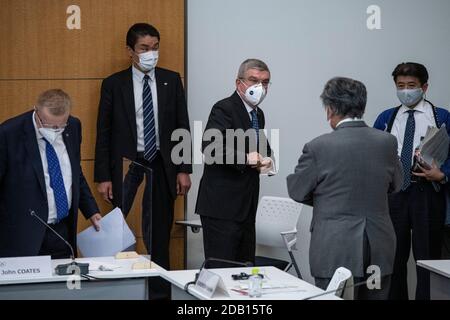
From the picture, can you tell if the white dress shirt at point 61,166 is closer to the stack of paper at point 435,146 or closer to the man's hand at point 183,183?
the man's hand at point 183,183

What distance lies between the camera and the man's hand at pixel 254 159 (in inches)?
178

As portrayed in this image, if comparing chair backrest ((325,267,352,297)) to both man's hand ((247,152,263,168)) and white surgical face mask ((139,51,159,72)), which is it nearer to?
man's hand ((247,152,263,168))

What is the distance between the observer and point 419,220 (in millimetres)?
5254

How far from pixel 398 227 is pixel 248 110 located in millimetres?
1410

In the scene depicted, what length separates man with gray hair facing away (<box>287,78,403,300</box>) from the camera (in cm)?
363

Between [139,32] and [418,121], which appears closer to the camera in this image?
[418,121]

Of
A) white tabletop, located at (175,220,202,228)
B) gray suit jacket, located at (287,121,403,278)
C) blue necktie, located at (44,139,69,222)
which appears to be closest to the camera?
gray suit jacket, located at (287,121,403,278)

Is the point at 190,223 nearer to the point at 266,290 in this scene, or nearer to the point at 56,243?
the point at 56,243

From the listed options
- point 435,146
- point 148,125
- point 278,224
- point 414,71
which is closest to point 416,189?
point 435,146

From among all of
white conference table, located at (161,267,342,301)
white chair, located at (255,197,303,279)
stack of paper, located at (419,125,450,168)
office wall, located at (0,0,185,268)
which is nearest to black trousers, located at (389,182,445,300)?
stack of paper, located at (419,125,450,168)

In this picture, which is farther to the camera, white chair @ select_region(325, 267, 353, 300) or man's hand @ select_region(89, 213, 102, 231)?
man's hand @ select_region(89, 213, 102, 231)

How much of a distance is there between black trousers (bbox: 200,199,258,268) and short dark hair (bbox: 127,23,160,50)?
151 cm

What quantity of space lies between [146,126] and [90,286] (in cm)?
190

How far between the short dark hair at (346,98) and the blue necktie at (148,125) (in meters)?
2.00
